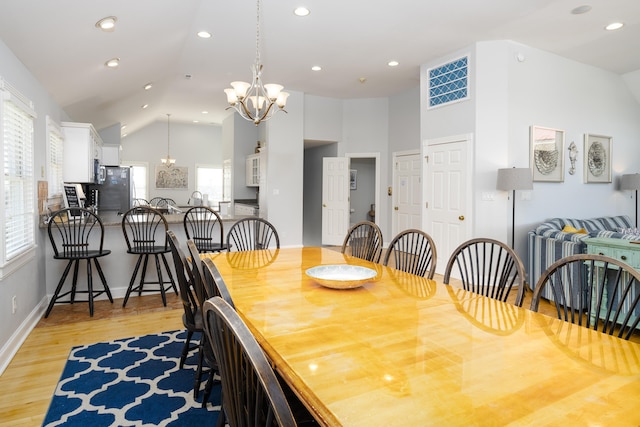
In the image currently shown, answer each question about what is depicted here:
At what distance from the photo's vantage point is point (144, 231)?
422 cm

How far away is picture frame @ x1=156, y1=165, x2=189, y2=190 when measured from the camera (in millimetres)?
11117

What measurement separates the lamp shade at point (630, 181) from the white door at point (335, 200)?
14.8 feet

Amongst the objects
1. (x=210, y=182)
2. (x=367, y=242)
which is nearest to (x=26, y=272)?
(x=367, y=242)

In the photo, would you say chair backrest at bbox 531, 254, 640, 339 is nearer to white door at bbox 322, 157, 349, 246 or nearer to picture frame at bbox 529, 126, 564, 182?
picture frame at bbox 529, 126, 564, 182

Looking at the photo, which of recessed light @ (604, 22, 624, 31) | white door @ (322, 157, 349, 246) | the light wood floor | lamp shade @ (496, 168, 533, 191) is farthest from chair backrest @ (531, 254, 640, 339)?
white door @ (322, 157, 349, 246)

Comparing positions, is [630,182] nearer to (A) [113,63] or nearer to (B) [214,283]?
(B) [214,283]

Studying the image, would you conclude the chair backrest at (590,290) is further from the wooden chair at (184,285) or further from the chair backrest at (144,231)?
the chair backrest at (144,231)

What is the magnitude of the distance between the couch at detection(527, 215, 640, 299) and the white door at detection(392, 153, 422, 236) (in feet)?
7.45

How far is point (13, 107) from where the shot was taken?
2971 mm

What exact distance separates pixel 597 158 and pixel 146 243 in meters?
6.45

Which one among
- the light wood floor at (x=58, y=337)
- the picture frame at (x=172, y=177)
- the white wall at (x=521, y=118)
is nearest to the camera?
the light wood floor at (x=58, y=337)

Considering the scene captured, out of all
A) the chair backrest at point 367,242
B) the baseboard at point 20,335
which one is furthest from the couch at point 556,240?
the baseboard at point 20,335

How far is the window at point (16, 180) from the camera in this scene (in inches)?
107

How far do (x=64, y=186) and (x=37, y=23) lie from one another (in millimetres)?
2879
